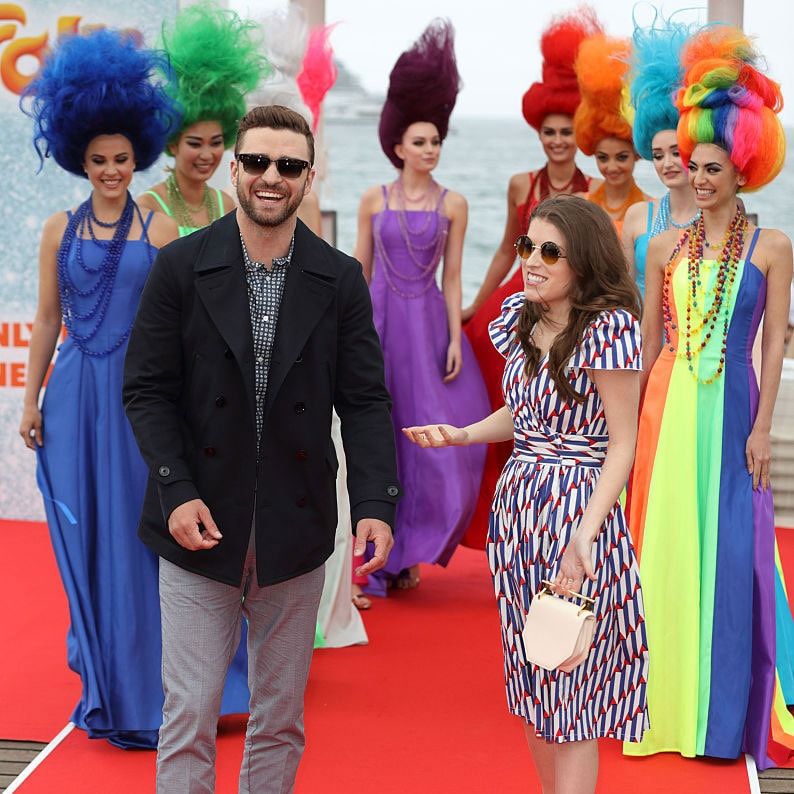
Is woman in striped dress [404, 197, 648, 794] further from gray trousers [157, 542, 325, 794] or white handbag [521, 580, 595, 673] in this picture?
gray trousers [157, 542, 325, 794]

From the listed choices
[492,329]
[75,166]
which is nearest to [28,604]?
[75,166]

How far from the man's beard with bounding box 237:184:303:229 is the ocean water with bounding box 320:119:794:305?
2290 cm

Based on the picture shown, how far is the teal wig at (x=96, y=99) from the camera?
13.9 ft

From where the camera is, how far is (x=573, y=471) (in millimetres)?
3072

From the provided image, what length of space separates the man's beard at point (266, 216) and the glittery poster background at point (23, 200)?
4264mm

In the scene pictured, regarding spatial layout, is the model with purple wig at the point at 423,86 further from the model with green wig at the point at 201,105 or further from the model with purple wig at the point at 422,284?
the model with green wig at the point at 201,105

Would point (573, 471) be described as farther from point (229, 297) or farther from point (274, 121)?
point (274, 121)

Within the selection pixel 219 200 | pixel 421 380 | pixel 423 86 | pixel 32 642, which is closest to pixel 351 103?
pixel 423 86

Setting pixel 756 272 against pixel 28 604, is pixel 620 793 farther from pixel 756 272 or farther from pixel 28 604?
pixel 28 604

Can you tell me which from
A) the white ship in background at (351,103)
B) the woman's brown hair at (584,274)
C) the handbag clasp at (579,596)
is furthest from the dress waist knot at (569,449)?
the white ship in background at (351,103)

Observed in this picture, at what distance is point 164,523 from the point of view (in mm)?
2938

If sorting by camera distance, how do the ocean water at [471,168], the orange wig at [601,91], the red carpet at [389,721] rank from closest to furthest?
the red carpet at [389,721] → the orange wig at [601,91] → the ocean water at [471,168]

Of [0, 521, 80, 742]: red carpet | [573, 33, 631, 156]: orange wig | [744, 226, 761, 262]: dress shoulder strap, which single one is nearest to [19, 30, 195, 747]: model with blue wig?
[0, 521, 80, 742]: red carpet

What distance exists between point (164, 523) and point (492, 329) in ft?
2.99
